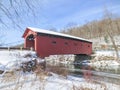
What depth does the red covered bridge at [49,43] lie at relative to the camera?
67.7ft

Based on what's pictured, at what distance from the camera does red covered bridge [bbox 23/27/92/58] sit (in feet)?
67.7

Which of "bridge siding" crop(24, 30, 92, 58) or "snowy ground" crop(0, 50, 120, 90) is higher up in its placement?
"bridge siding" crop(24, 30, 92, 58)

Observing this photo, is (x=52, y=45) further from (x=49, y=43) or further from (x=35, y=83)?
(x=35, y=83)

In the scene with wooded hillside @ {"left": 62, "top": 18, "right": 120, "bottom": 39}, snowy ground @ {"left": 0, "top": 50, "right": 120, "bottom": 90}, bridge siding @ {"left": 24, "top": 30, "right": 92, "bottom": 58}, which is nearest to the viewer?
snowy ground @ {"left": 0, "top": 50, "right": 120, "bottom": 90}

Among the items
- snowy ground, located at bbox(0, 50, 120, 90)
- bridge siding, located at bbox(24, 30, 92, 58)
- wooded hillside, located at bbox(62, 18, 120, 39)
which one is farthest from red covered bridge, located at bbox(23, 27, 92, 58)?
wooded hillside, located at bbox(62, 18, 120, 39)

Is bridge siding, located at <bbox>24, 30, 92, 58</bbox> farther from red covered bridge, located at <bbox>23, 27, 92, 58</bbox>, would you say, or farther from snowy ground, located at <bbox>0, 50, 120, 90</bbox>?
snowy ground, located at <bbox>0, 50, 120, 90</bbox>

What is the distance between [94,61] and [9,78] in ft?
94.5

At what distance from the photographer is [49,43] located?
840 inches

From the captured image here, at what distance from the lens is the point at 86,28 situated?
72.1m

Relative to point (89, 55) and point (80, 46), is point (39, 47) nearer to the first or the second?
point (80, 46)

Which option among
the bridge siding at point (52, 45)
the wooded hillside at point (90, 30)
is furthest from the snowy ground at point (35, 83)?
the wooded hillside at point (90, 30)

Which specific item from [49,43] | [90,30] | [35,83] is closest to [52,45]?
[49,43]

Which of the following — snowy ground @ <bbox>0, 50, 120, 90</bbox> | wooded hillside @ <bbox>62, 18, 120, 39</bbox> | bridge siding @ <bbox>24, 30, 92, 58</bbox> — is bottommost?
snowy ground @ <bbox>0, 50, 120, 90</bbox>

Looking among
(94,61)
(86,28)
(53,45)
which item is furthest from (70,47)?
(86,28)
